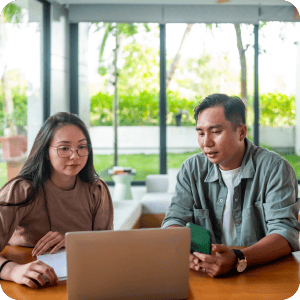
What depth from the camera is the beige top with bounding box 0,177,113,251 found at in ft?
4.92

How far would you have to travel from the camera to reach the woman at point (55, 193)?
1.51m

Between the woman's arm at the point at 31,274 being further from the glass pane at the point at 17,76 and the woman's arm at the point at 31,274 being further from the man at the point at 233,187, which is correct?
the glass pane at the point at 17,76

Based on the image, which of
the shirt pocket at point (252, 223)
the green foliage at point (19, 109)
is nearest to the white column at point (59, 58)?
the green foliage at point (19, 109)

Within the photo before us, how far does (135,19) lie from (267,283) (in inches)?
204

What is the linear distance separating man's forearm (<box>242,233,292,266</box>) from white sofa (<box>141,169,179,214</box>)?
2956 millimetres

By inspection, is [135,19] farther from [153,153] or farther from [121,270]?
[121,270]

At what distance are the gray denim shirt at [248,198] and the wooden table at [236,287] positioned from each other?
272mm

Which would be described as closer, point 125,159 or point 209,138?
point 209,138

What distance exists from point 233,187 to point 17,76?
132 inches

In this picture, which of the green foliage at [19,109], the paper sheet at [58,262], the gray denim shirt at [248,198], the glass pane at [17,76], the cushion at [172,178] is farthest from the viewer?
the cushion at [172,178]

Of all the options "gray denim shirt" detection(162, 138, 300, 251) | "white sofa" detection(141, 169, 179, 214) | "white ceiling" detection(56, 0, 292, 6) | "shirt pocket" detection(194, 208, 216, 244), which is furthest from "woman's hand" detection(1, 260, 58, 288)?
"white ceiling" detection(56, 0, 292, 6)

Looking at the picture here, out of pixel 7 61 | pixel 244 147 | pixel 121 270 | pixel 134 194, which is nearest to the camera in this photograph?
pixel 121 270

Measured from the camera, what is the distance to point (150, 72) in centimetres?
586

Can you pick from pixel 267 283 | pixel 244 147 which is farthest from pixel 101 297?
pixel 244 147
